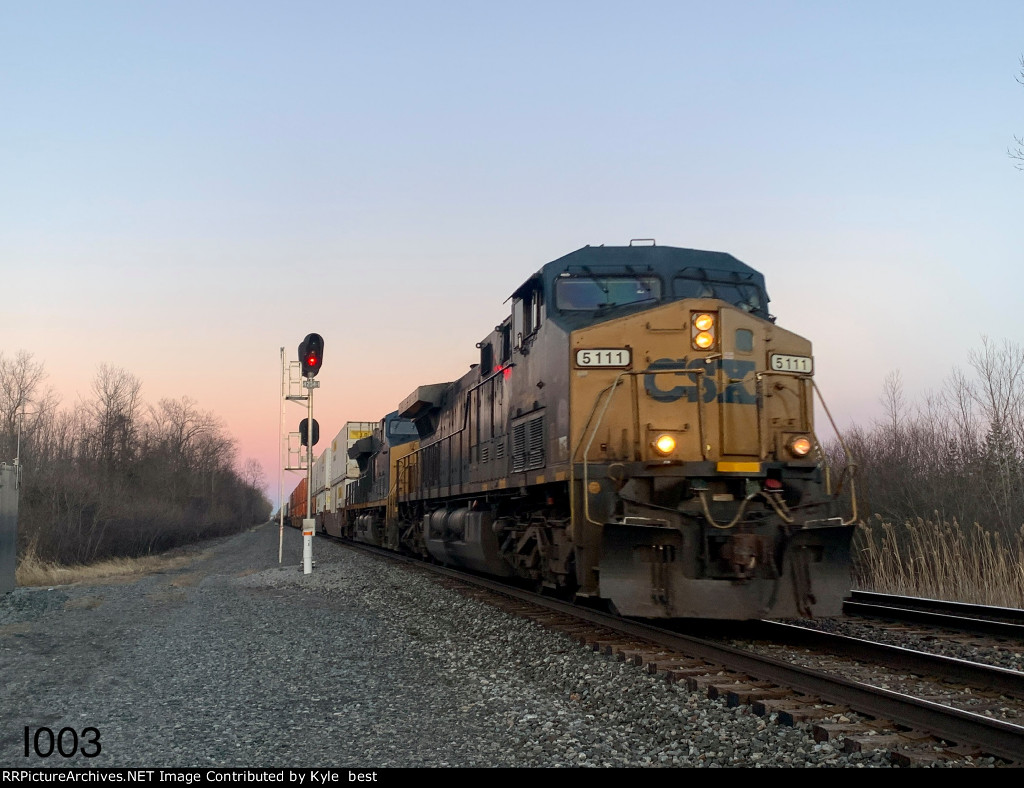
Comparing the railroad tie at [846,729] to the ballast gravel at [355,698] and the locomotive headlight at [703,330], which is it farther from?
the locomotive headlight at [703,330]

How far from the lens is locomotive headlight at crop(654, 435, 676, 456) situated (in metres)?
6.90

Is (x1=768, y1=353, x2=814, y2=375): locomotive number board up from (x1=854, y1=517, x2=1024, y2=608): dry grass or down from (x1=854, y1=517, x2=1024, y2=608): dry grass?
up

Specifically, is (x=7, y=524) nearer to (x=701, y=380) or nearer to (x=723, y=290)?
(x=701, y=380)

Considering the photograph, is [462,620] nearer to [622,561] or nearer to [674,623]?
[674,623]

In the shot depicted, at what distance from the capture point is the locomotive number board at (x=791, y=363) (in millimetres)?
7391

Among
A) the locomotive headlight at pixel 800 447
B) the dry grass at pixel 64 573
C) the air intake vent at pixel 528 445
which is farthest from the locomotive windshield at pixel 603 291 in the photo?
the dry grass at pixel 64 573

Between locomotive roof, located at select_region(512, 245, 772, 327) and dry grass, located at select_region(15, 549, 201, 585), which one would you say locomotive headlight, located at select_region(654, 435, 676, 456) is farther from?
dry grass, located at select_region(15, 549, 201, 585)

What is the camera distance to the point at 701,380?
7.18 metres

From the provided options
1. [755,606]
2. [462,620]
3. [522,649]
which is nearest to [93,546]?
[462,620]

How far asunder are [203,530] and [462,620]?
4418 centimetres

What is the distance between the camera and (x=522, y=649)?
6.91 meters

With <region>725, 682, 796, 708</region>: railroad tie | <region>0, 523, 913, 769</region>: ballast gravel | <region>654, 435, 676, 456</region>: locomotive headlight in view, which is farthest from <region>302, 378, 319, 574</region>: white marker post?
<region>725, 682, 796, 708</region>: railroad tie

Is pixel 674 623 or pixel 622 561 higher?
pixel 622 561

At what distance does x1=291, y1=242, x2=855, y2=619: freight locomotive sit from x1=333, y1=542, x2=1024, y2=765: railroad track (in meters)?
0.38
